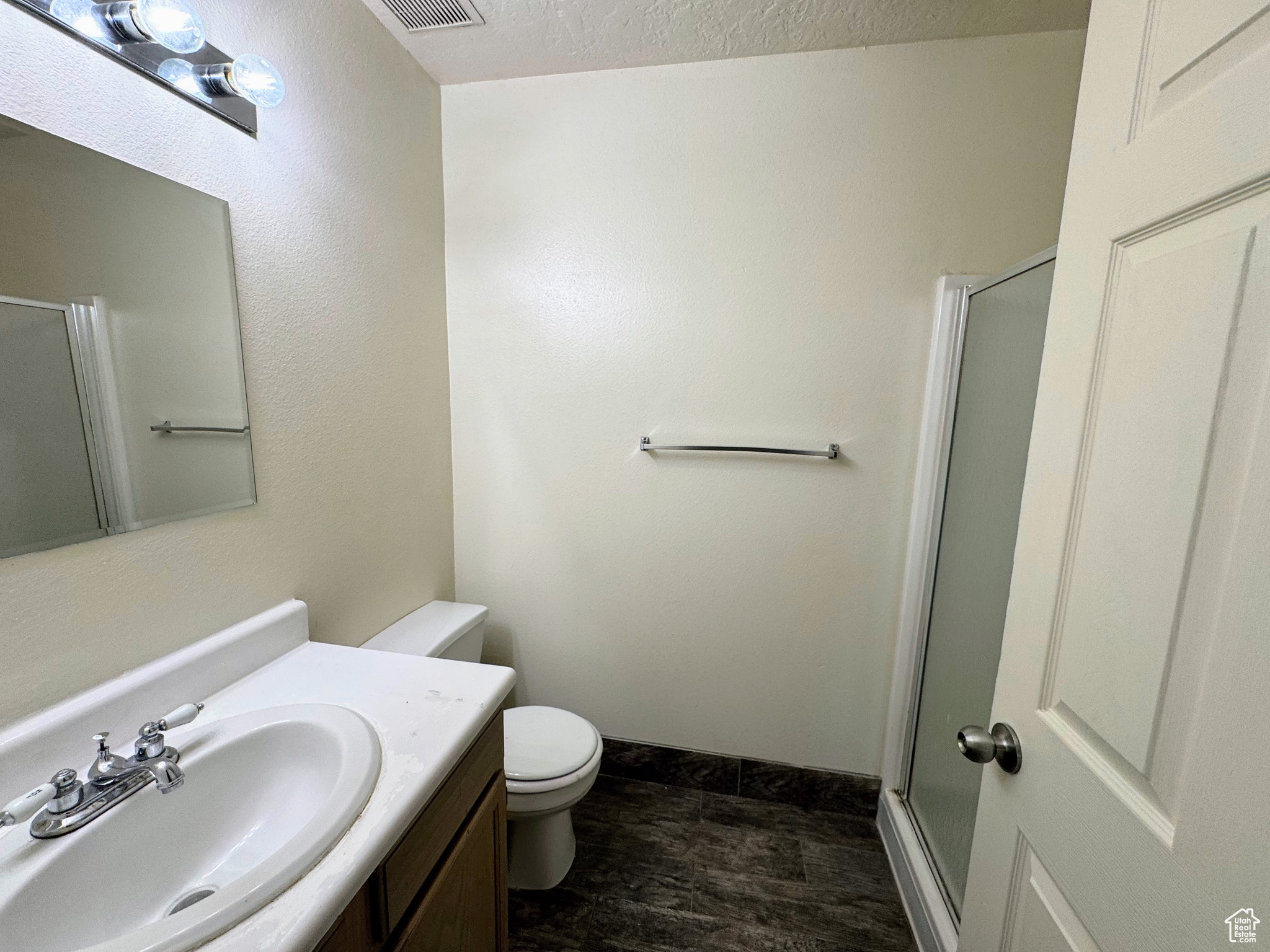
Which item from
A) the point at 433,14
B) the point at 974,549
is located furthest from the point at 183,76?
the point at 974,549

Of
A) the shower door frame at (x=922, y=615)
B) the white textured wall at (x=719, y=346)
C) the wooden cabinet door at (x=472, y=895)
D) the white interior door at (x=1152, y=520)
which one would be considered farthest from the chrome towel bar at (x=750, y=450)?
the wooden cabinet door at (x=472, y=895)

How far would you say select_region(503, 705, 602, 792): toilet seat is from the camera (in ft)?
4.36

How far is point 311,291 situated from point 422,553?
81 centimetres

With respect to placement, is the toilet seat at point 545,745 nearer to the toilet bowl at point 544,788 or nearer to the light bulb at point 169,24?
the toilet bowl at point 544,788

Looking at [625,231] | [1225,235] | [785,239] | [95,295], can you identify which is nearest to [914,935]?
[1225,235]

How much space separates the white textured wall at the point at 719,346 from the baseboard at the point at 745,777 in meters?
0.05

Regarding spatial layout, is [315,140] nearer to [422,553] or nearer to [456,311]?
[456,311]

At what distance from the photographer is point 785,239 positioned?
1.48 meters

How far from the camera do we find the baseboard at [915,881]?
48.7 inches

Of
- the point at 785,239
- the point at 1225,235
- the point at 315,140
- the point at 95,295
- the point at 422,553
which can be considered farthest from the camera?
the point at 422,553

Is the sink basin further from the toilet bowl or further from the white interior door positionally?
the white interior door

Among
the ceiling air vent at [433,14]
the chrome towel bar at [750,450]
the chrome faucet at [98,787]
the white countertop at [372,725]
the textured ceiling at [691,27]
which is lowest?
the white countertop at [372,725]

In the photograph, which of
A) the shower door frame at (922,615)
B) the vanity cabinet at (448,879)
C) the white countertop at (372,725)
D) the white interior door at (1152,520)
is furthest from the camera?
the shower door frame at (922,615)

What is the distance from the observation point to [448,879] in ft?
2.73
